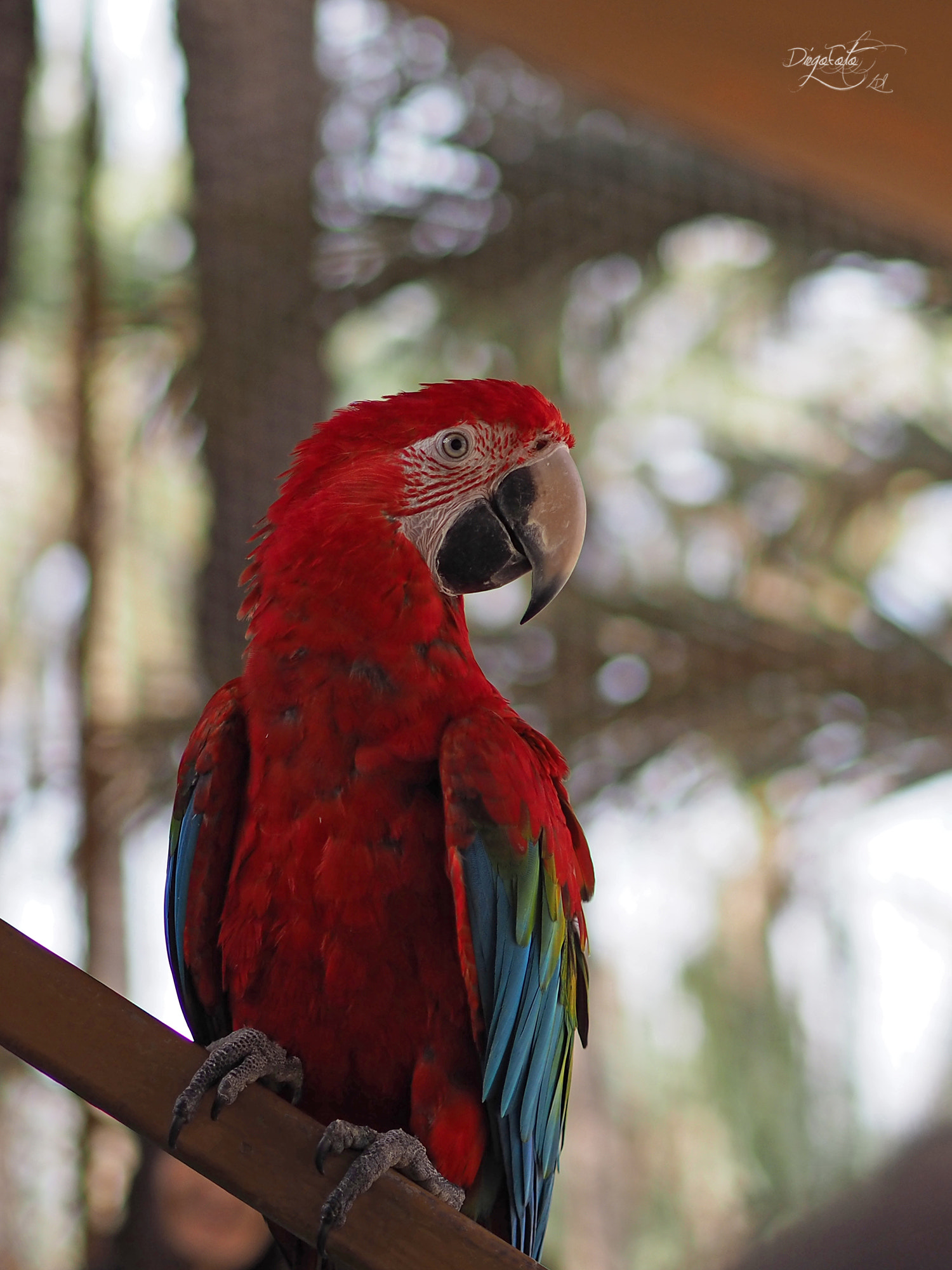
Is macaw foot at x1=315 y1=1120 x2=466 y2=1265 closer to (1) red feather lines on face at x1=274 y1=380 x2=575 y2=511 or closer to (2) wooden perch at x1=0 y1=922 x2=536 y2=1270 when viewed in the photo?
(2) wooden perch at x1=0 y1=922 x2=536 y2=1270

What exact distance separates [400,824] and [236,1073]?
17 centimetres

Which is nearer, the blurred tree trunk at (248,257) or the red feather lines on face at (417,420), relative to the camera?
the red feather lines on face at (417,420)

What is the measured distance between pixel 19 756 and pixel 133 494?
0.49 metres

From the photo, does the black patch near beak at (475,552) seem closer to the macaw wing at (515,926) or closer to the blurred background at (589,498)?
the macaw wing at (515,926)

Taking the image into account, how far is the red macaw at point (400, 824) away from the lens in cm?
69

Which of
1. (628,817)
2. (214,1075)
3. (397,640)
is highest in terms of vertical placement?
(397,640)

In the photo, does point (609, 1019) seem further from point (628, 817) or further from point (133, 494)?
point (133, 494)

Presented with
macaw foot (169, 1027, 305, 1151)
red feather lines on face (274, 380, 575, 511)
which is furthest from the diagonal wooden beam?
macaw foot (169, 1027, 305, 1151)

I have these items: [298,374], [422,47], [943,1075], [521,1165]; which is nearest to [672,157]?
[422,47]

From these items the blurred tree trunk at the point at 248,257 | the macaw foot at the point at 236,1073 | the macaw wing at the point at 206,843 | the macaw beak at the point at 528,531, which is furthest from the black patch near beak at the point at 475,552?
the blurred tree trunk at the point at 248,257

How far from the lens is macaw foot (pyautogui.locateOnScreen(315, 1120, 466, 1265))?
21.6 inches

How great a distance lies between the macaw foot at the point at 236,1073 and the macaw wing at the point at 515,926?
127 mm

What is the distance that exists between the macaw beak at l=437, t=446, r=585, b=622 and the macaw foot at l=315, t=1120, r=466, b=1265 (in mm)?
343

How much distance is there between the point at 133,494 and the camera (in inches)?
76.8
